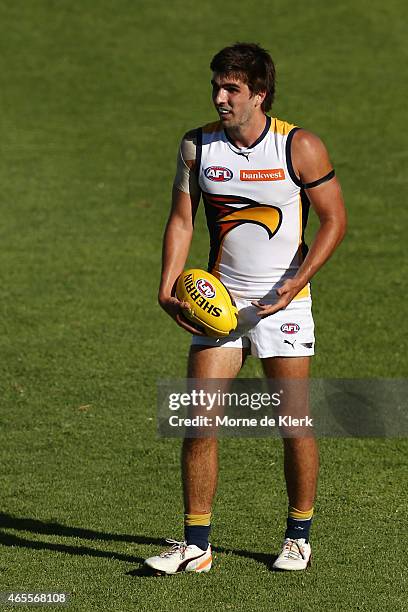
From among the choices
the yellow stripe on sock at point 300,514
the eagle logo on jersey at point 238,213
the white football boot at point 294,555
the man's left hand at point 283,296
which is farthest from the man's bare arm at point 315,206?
the white football boot at point 294,555

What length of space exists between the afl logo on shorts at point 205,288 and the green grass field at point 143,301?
4.71ft

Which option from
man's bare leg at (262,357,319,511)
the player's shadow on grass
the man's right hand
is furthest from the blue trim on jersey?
the player's shadow on grass

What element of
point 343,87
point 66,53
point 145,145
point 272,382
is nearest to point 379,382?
point 272,382

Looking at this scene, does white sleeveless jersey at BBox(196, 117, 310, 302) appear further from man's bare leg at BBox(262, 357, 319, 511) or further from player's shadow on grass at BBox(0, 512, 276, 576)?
player's shadow on grass at BBox(0, 512, 276, 576)

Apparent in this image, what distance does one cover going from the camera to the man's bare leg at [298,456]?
6.64 metres

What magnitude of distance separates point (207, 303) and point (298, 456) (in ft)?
3.07

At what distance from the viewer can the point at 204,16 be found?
2275 centimetres

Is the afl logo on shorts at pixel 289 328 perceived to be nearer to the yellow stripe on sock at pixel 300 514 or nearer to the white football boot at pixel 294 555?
the yellow stripe on sock at pixel 300 514

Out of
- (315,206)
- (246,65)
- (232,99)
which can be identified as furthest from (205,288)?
(246,65)

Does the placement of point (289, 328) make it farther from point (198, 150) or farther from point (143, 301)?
point (143, 301)

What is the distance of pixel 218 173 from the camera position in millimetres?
6570

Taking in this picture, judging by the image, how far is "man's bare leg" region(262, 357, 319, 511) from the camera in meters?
6.64

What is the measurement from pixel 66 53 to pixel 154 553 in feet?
51.7

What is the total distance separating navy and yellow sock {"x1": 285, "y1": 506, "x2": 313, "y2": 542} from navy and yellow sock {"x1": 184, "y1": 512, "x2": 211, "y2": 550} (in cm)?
44
